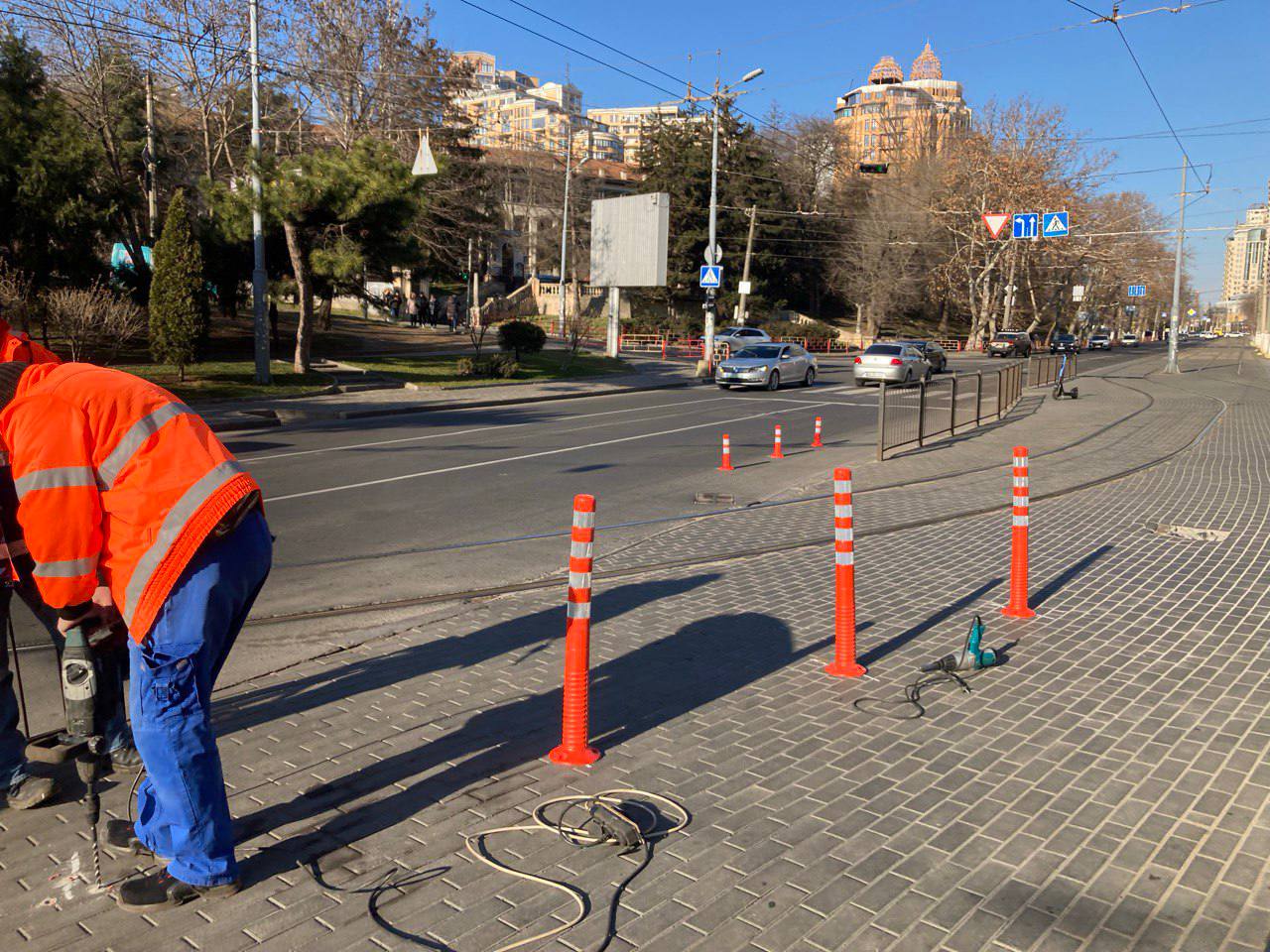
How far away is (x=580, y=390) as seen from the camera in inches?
1185

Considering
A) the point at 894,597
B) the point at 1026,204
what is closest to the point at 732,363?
the point at 894,597

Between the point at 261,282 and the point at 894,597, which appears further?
the point at 261,282

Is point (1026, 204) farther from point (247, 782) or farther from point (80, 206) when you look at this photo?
point (247, 782)

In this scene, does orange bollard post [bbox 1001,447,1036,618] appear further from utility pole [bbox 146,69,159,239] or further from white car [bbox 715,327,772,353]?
white car [bbox 715,327,772,353]

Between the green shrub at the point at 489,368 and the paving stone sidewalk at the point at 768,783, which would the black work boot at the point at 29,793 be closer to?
the paving stone sidewalk at the point at 768,783

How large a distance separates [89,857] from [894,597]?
18.4ft

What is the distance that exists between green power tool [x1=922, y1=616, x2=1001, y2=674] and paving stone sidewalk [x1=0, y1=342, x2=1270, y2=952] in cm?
11

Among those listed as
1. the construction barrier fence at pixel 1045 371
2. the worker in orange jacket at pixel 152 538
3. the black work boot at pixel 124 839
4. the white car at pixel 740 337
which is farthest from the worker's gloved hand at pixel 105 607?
the white car at pixel 740 337

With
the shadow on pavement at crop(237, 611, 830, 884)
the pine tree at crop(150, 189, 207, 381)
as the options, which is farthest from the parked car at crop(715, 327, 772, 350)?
the shadow on pavement at crop(237, 611, 830, 884)

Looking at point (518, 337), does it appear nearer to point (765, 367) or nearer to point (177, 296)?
point (765, 367)

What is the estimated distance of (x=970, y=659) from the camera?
577 centimetres

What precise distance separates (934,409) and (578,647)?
14238 mm

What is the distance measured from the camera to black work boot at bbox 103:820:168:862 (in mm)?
3613

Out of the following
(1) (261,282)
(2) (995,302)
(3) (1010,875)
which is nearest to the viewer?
(3) (1010,875)
